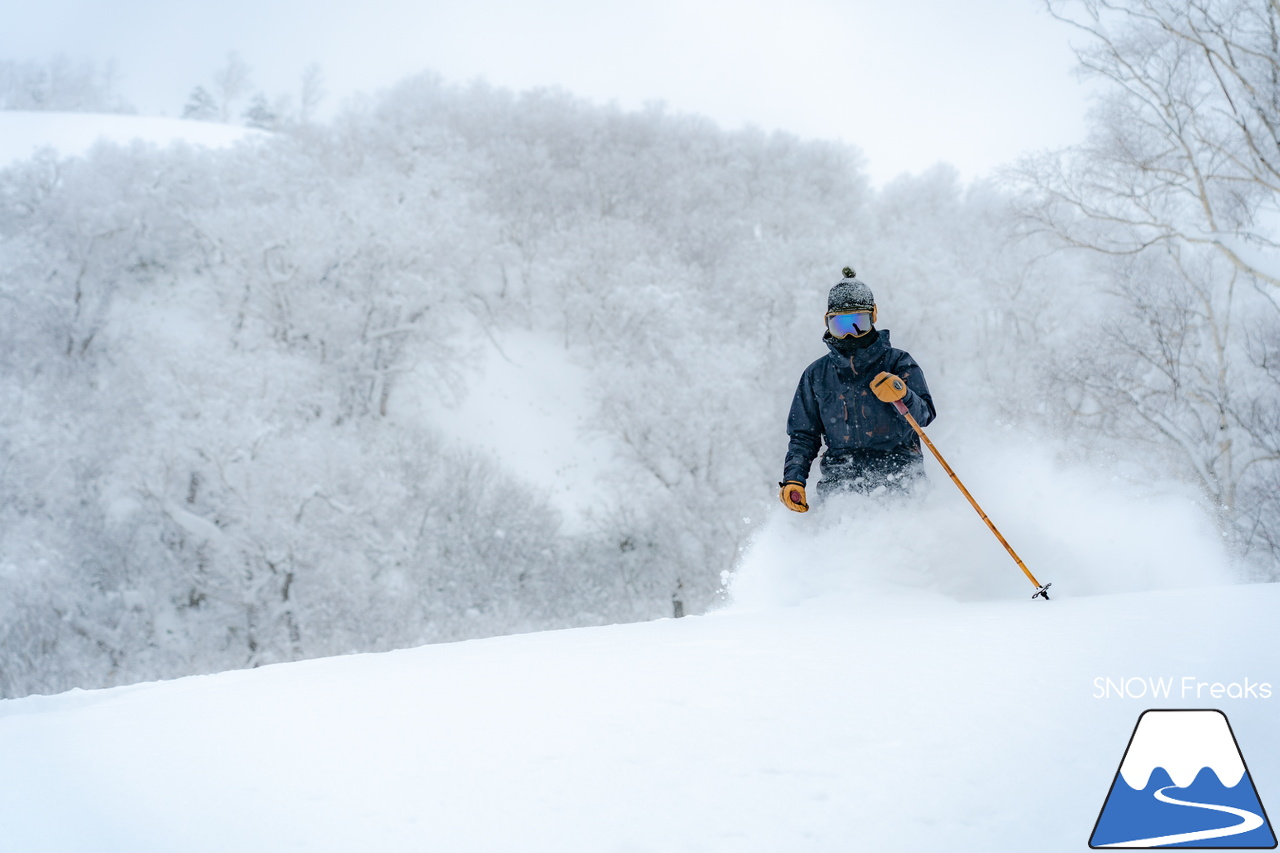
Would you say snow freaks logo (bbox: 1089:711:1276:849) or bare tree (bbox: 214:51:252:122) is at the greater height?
bare tree (bbox: 214:51:252:122)

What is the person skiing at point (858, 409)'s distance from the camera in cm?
473

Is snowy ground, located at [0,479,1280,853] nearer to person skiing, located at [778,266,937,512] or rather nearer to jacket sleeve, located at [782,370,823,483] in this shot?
person skiing, located at [778,266,937,512]

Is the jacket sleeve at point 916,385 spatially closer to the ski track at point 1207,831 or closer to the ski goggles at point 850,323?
the ski goggles at point 850,323

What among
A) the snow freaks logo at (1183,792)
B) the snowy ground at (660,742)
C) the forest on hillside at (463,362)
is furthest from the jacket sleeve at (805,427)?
the forest on hillside at (463,362)

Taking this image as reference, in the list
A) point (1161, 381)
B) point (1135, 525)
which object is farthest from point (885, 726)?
point (1161, 381)

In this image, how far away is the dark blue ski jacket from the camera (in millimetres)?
4832

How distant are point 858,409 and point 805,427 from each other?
1.25 feet

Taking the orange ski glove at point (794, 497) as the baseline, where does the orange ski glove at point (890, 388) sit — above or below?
above

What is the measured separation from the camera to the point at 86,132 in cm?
3791

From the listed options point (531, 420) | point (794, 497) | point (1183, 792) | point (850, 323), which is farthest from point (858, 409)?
point (531, 420)

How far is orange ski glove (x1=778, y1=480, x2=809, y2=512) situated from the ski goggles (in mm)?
975

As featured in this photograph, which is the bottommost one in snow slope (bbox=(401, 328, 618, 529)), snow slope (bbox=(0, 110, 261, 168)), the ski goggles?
snow slope (bbox=(401, 328, 618, 529))

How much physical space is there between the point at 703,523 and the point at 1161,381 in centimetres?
1213

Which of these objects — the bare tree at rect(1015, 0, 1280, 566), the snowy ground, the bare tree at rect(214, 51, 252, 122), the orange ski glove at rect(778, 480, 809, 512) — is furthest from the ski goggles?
the bare tree at rect(214, 51, 252, 122)
